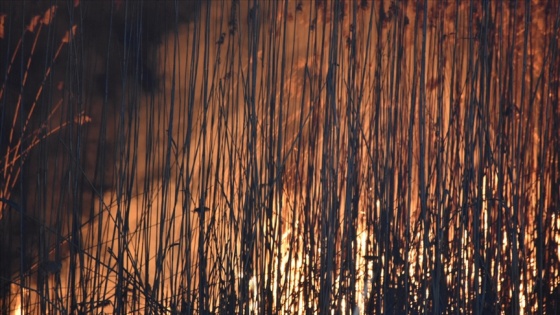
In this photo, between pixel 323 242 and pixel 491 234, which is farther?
pixel 491 234

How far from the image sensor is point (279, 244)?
5.49ft

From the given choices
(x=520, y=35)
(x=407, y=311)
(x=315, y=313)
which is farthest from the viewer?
(x=520, y=35)

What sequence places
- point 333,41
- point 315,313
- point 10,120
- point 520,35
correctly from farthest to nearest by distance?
point 520,35 < point 10,120 < point 315,313 < point 333,41

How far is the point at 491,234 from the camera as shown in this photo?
1941 mm

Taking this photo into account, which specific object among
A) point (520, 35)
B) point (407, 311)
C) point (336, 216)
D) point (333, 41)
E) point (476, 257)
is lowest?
point (407, 311)

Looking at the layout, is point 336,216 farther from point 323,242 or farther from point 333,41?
point 333,41

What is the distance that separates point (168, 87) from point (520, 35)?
4.02ft

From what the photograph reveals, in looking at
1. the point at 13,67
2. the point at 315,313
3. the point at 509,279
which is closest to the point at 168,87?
the point at 13,67

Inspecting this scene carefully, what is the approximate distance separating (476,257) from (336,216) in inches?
12.4

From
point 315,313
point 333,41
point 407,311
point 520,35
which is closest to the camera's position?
point 333,41

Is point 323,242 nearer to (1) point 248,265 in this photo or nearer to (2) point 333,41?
(1) point 248,265

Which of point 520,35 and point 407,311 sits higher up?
point 520,35

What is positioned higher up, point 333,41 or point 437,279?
point 333,41

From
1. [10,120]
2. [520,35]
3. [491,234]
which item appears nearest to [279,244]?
[491,234]
